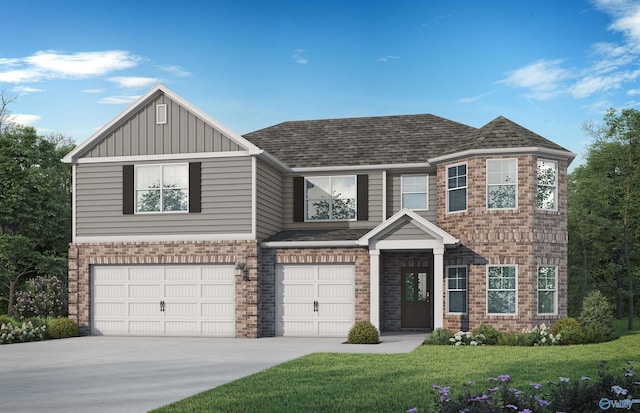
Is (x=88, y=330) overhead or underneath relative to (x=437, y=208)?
underneath

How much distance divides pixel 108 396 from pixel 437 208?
50.4 feet

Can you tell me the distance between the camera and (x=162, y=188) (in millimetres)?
24250

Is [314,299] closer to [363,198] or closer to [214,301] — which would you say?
[214,301]

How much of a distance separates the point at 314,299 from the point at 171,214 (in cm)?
543

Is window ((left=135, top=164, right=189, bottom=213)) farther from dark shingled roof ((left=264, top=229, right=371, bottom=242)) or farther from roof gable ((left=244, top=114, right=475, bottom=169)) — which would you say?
roof gable ((left=244, top=114, right=475, bottom=169))

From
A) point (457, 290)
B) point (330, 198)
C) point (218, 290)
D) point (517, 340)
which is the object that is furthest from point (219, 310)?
point (517, 340)

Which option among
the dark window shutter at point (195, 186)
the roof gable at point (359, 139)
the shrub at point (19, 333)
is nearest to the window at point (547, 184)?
the roof gable at point (359, 139)

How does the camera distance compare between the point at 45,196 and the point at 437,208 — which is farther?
the point at 45,196

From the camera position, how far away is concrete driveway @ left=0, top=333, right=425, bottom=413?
1142 cm

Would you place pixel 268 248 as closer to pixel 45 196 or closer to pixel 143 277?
pixel 143 277

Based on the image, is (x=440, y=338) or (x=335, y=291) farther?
(x=335, y=291)

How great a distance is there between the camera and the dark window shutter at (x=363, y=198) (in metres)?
25.9

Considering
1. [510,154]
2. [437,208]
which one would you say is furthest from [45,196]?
[510,154]

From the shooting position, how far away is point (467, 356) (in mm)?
17203
